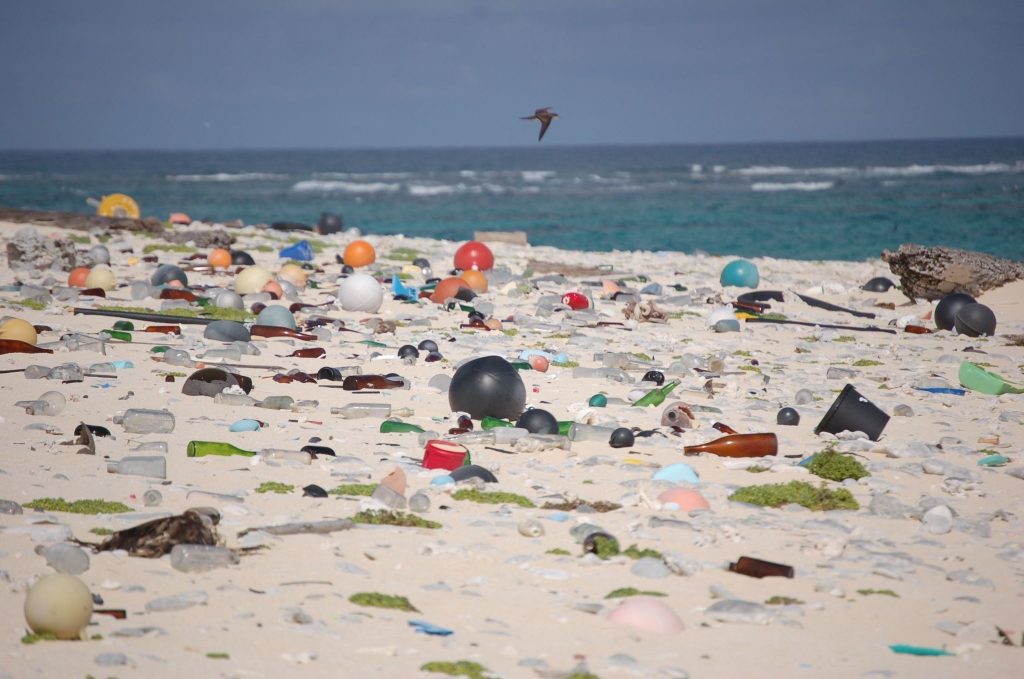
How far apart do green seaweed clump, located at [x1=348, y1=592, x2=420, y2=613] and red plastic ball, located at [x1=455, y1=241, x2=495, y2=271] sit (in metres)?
11.4

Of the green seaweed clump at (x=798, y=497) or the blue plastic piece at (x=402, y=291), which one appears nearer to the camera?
the green seaweed clump at (x=798, y=497)

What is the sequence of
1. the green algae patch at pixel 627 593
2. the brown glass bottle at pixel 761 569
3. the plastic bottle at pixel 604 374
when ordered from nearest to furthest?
the green algae patch at pixel 627 593 < the brown glass bottle at pixel 761 569 < the plastic bottle at pixel 604 374

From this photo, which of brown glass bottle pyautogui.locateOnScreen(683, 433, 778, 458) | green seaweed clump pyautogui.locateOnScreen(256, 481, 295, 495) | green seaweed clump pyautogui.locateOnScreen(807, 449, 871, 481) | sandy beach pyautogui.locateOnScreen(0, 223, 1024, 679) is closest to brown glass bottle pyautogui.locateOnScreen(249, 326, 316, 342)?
sandy beach pyautogui.locateOnScreen(0, 223, 1024, 679)

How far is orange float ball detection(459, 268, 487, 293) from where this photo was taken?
43.5ft

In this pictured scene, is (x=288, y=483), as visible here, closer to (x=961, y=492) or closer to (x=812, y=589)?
(x=812, y=589)

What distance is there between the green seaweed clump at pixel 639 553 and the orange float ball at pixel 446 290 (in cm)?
800

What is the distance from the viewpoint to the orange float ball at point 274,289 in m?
→ 12.0

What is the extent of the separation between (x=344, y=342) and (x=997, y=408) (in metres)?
5.43

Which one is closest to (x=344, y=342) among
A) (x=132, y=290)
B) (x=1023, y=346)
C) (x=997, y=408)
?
(x=132, y=290)

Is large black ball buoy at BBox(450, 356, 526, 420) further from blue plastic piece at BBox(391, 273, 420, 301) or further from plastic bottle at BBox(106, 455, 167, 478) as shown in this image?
blue plastic piece at BBox(391, 273, 420, 301)

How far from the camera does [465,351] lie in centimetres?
933

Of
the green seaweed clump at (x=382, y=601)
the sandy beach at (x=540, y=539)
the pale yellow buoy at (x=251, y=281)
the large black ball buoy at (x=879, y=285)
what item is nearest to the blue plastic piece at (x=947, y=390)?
the sandy beach at (x=540, y=539)

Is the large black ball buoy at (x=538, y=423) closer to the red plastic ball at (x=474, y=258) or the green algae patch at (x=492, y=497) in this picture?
the green algae patch at (x=492, y=497)

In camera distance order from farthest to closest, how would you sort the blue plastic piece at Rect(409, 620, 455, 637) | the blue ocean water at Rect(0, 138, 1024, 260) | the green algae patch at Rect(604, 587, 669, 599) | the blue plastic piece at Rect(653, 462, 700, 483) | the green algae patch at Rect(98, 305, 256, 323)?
the blue ocean water at Rect(0, 138, 1024, 260), the green algae patch at Rect(98, 305, 256, 323), the blue plastic piece at Rect(653, 462, 700, 483), the green algae patch at Rect(604, 587, 669, 599), the blue plastic piece at Rect(409, 620, 455, 637)
